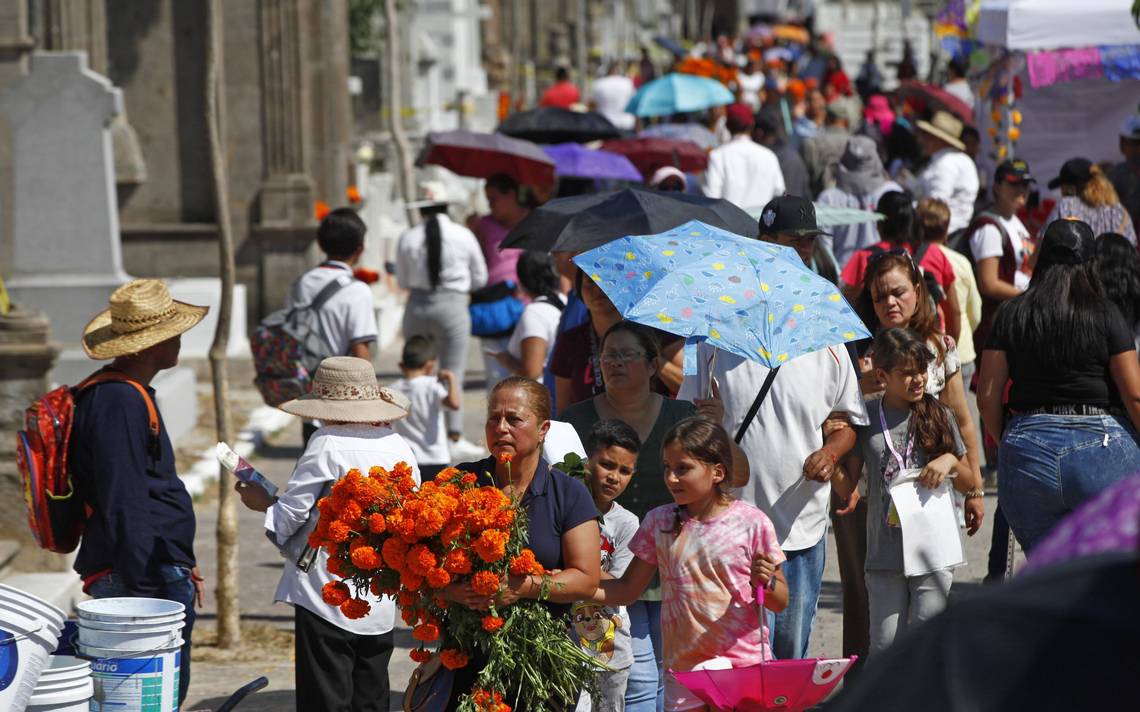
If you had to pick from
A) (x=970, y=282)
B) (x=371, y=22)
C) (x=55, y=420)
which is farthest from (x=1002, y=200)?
(x=371, y=22)

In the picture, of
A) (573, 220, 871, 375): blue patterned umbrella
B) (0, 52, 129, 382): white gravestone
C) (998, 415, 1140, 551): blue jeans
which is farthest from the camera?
(0, 52, 129, 382): white gravestone

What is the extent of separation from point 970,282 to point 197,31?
931 cm

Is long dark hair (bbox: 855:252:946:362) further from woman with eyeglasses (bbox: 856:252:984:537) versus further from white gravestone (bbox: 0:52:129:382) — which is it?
white gravestone (bbox: 0:52:129:382)

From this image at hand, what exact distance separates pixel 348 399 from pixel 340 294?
2.90 m

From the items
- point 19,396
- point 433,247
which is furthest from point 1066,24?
point 19,396

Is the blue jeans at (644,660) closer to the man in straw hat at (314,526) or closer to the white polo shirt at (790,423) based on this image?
the white polo shirt at (790,423)

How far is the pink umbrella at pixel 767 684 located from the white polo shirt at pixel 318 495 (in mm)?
1342

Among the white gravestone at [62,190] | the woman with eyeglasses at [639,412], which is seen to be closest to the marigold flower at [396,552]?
the woman with eyeglasses at [639,412]

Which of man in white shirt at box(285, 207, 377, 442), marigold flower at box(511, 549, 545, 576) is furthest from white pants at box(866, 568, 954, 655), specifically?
man in white shirt at box(285, 207, 377, 442)

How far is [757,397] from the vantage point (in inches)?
240

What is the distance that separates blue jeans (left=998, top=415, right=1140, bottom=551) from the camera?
616cm

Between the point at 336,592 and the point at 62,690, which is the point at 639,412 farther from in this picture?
the point at 62,690

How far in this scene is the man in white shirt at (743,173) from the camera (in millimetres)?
13562

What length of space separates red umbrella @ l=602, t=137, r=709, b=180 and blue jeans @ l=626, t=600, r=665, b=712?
10928mm
